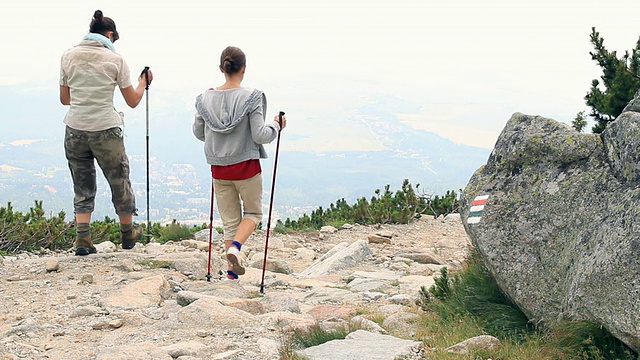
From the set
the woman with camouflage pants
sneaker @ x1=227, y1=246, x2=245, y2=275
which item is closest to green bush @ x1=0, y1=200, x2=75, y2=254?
the woman with camouflage pants

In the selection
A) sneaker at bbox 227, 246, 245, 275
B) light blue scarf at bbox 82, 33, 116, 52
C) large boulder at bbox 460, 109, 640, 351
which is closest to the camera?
large boulder at bbox 460, 109, 640, 351

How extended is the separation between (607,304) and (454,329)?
1.30 metres

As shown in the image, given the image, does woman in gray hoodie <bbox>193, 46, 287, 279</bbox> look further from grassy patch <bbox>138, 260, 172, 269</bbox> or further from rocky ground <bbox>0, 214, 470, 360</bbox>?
grassy patch <bbox>138, 260, 172, 269</bbox>

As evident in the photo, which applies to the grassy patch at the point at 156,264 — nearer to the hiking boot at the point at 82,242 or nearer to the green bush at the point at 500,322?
the hiking boot at the point at 82,242

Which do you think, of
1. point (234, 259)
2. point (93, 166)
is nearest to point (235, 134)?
point (234, 259)

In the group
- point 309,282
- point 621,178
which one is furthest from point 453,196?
point 621,178

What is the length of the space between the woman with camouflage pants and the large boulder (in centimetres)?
468

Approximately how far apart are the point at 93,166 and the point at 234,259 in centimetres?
253

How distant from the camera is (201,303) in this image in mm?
6512

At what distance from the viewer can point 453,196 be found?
1733cm

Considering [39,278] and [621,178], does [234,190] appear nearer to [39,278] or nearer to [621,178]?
[39,278]

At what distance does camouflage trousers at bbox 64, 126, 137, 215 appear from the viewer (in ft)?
29.2

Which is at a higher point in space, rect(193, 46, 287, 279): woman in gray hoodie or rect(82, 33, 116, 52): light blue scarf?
rect(82, 33, 116, 52): light blue scarf

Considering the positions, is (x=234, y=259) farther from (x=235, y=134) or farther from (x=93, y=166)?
(x=93, y=166)
